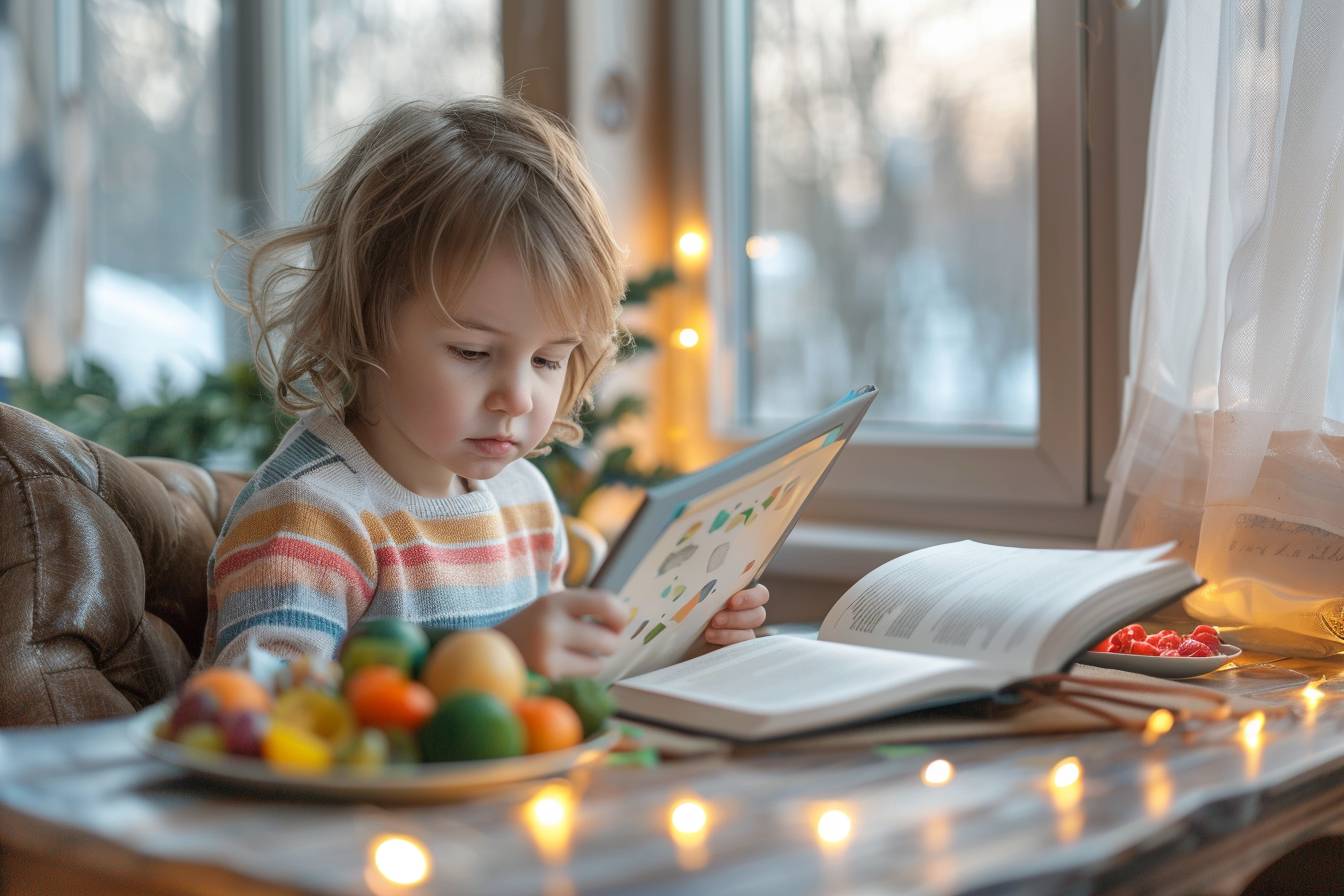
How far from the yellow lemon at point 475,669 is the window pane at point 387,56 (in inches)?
76.6

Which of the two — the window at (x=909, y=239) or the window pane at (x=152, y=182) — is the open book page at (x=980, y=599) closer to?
the window at (x=909, y=239)

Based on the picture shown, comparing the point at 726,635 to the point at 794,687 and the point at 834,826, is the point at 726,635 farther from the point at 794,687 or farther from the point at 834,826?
the point at 834,826

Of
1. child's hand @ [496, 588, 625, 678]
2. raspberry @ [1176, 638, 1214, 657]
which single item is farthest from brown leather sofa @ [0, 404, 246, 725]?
raspberry @ [1176, 638, 1214, 657]

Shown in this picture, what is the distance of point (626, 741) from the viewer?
0.83 meters

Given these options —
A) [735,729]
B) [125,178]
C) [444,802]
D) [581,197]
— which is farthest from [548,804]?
[125,178]

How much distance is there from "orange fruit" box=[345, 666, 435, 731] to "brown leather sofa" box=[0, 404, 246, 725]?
1.43 ft

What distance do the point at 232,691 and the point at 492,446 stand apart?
474 millimetres

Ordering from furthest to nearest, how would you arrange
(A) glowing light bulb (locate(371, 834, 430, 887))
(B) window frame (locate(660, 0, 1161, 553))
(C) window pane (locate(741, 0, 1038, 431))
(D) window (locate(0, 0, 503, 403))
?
(D) window (locate(0, 0, 503, 403)) < (C) window pane (locate(741, 0, 1038, 431)) < (B) window frame (locate(660, 0, 1161, 553)) < (A) glowing light bulb (locate(371, 834, 430, 887))

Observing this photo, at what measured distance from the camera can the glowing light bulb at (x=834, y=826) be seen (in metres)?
0.65

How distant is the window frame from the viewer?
1621 mm

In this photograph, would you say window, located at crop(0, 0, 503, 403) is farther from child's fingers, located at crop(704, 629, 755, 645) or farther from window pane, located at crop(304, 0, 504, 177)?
child's fingers, located at crop(704, 629, 755, 645)

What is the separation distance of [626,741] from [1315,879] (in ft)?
2.31

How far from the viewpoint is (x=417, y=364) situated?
115cm

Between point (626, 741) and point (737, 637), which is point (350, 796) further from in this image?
point (737, 637)
